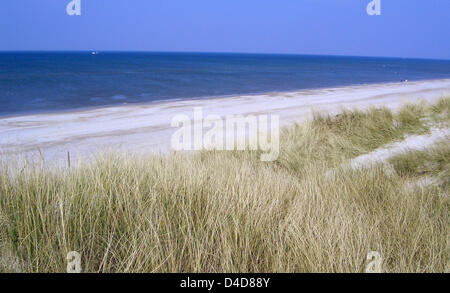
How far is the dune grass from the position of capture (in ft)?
7.18

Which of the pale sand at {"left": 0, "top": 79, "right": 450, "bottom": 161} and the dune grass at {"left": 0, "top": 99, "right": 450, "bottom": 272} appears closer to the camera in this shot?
the dune grass at {"left": 0, "top": 99, "right": 450, "bottom": 272}

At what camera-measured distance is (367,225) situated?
8.60 ft

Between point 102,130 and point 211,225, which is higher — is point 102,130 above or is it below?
above

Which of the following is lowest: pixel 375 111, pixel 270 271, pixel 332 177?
pixel 270 271

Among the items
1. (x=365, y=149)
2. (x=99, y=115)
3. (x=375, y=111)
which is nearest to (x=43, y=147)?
(x=99, y=115)

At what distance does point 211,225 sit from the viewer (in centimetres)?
254

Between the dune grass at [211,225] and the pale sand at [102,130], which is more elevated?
the pale sand at [102,130]

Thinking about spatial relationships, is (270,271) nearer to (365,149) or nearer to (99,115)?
(365,149)

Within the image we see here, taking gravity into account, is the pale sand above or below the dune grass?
above

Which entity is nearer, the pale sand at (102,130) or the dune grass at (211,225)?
the dune grass at (211,225)

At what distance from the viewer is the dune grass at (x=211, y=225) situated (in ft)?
7.18
